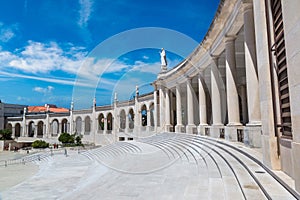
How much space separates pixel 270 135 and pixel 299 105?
2.05 metres

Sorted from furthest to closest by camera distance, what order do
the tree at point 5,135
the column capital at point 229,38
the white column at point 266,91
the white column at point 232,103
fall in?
the tree at point 5,135 → the column capital at point 229,38 → the white column at point 232,103 → the white column at point 266,91

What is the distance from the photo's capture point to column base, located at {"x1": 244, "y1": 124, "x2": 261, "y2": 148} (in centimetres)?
820

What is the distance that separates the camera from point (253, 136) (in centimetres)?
832

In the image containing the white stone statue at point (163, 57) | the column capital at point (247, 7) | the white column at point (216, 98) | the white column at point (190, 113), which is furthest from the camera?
the white stone statue at point (163, 57)

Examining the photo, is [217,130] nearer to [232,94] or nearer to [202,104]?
[232,94]

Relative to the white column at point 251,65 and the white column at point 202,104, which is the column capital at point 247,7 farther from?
the white column at point 202,104

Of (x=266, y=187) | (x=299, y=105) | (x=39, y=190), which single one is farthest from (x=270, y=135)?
(x=39, y=190)

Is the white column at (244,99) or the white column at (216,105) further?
the white column at (244,99)

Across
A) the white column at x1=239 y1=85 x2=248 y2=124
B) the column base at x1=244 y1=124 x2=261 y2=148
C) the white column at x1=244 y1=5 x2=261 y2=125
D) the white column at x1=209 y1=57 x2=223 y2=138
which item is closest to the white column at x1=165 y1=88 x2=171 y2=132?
the white column at x1=239 y1=85 x2=248 y2=124

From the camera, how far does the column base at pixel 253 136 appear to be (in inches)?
323

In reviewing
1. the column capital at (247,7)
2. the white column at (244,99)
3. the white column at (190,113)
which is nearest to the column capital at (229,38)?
the column capital at (247,7)

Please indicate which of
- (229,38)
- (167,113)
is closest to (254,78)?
(229,38)

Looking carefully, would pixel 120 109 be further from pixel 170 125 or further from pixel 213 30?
pixel 213 30

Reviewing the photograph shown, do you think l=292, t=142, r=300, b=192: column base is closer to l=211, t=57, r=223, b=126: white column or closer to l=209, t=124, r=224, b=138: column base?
l=209, t=124, r=224, b=138: column base
